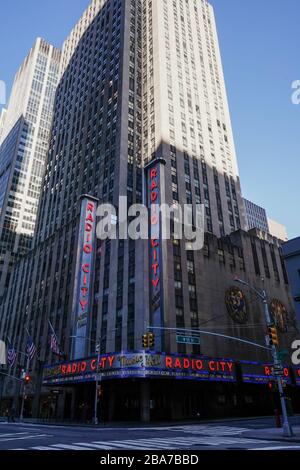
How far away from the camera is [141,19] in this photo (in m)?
104

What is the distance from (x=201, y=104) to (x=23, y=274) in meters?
64.6

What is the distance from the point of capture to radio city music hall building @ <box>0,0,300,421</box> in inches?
2079

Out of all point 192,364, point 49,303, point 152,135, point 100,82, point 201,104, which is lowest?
point 192,364

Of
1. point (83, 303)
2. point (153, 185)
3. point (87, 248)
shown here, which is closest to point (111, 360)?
point (83, 303)

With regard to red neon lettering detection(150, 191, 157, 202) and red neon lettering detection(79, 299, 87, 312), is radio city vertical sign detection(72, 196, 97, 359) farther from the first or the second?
red neon lettering detection(150, 191, 157, 202)

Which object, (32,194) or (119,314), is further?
(32,194)

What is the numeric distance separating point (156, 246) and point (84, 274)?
17.2 m

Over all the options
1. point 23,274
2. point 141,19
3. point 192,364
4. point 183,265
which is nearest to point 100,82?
point 141,19

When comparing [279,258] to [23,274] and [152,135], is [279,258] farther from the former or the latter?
[23,274]

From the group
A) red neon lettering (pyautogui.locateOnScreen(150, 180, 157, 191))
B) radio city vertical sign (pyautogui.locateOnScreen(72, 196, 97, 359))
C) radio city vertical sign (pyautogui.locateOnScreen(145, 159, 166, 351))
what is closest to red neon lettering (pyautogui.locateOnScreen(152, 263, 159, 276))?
radio city vertical sign (pyautogui.locateOnScreen(145, 159, 166, 351))

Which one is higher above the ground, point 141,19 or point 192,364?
point 141,19

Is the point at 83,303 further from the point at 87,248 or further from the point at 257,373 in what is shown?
the point at 257,373

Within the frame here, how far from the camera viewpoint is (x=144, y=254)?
2279 inches

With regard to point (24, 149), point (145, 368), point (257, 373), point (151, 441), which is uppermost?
point (24, 149)
